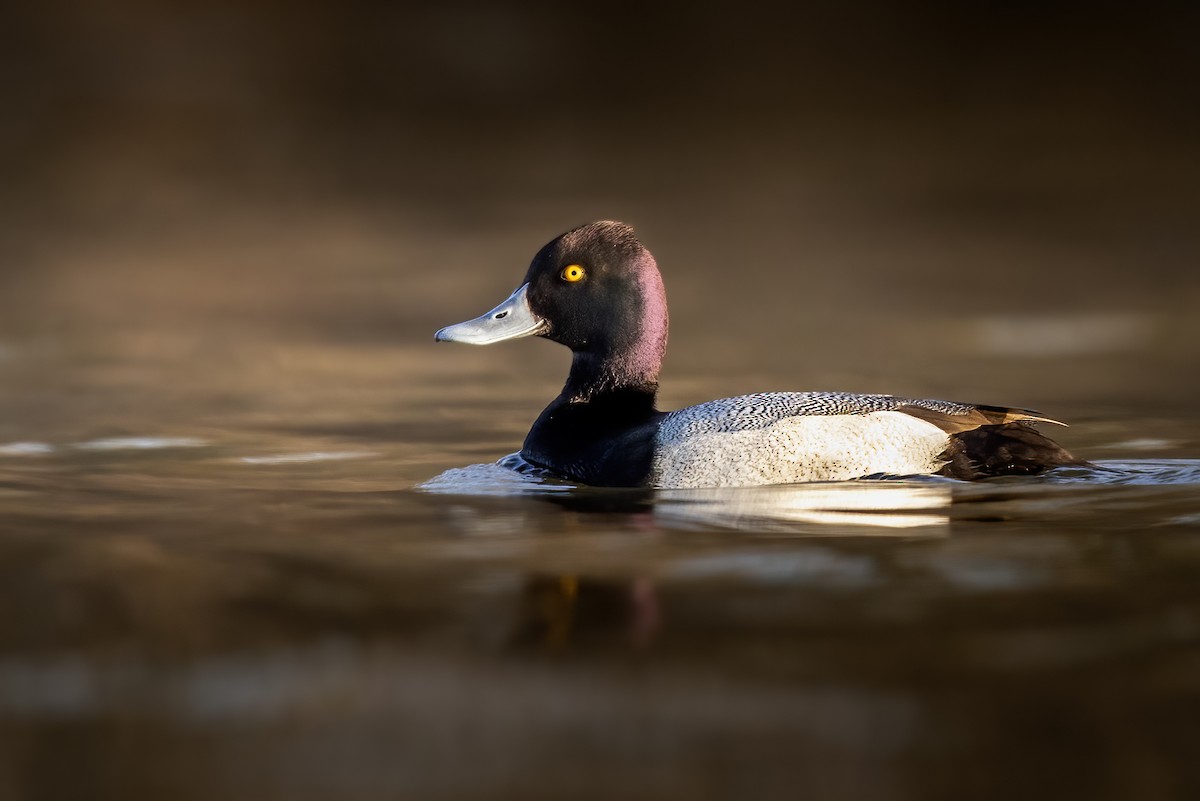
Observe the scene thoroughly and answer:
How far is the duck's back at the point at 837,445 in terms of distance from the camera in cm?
694

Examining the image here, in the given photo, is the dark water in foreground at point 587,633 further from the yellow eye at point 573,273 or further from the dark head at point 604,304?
the yellow eye at point 573,273

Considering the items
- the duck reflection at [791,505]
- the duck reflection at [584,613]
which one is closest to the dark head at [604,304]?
the duck reflection at [791,505]

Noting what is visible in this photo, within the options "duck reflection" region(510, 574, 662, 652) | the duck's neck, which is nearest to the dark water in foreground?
"duck reflection" region(510, 574, 662, 652)

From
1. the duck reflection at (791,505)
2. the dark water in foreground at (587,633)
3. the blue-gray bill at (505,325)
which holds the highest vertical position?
the blue-gray bill at (505,325)

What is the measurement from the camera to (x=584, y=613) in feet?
16.8

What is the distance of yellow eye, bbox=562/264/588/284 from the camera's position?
7.50 meters

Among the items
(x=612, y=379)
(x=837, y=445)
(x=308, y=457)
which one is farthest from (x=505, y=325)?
(x=837, y=445)

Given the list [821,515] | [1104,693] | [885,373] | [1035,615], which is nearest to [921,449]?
[821,515]

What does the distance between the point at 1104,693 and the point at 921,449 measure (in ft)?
8.81

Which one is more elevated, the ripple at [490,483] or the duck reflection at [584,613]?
the ripple at [490,483]

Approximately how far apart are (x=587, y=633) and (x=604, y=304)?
276 cm

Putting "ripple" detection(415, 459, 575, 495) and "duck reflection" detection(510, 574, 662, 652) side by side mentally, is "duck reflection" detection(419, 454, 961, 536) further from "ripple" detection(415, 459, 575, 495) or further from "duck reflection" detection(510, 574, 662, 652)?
"duck reflection" detection(510, 574, 662, 652)

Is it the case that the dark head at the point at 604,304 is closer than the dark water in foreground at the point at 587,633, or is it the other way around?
the dark water in foreground at the point at 587,633

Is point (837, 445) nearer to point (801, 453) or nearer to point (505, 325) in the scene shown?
point (801, 453)
